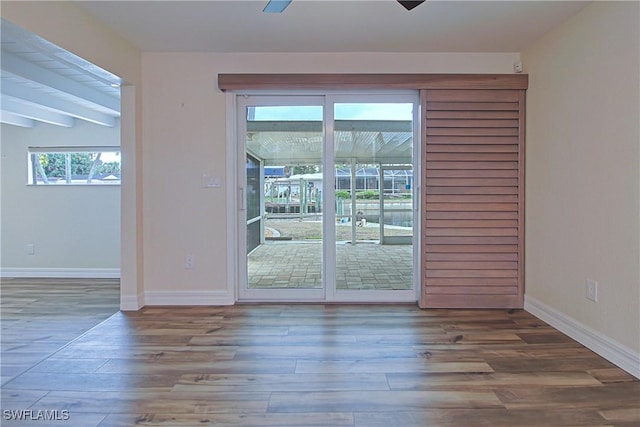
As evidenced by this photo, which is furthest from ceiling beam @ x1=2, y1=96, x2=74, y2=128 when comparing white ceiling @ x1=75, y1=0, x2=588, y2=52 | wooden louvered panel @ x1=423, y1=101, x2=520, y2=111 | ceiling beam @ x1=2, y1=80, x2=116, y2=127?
wooden louvered panel @ x1=423, y1=101, x2=520, y2=111

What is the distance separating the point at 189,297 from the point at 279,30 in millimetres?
2502

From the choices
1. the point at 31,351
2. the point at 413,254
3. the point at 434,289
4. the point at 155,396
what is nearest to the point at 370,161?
the point at 413,254

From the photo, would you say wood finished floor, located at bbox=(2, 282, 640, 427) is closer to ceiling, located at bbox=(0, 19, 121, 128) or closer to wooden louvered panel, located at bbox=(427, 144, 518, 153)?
wooden louvered panel, located at bbox=(427, 144, 518, 153)

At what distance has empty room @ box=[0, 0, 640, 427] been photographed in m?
2.16

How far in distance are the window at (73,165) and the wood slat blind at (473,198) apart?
400cm

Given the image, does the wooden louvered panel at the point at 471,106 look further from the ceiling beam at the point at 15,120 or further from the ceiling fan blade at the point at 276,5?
the ceiling beam at the point at 15,120

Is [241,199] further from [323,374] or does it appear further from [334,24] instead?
[323,374]

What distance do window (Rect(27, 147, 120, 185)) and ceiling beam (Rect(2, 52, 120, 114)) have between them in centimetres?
100

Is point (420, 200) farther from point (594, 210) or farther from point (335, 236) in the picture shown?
point (594, 210)

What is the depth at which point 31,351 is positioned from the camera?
8.23ft

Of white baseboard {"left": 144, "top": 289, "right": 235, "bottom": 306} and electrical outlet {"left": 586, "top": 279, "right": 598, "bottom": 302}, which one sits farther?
white baseboard {"left": 144, "top": 289, "right": 235, "bottom": 306}

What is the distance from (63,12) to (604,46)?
140 inches

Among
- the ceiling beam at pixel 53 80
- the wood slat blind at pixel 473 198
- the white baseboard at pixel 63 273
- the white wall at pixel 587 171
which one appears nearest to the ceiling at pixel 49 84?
the ceiling beam at pixel 53 80

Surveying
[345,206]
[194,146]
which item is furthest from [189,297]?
[345,206]
